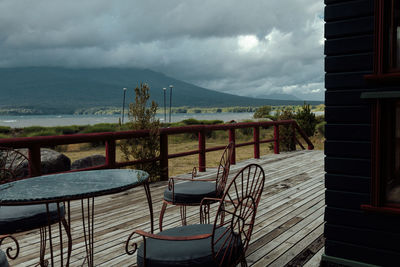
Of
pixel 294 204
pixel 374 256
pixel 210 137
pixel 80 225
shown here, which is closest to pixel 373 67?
pixel 374 256

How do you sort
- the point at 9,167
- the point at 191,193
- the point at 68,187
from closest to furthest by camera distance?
the point at 68,187
the point at 191,193
the point at 9,167

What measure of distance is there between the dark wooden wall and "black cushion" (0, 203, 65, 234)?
1.98 meters

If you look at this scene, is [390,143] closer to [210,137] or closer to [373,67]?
[373,67]

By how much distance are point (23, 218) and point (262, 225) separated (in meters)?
2.19

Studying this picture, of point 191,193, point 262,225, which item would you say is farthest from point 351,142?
point 262,225

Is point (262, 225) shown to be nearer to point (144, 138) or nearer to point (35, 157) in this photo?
point (35, 157)

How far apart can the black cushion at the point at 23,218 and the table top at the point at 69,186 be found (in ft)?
0.70

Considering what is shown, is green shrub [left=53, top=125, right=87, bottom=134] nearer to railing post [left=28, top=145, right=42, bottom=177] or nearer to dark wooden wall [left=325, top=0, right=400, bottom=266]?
railing post [left=28, top=145, right=42, bottom=177]

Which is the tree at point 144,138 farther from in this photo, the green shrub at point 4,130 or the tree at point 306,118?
the green shrub at point 4,130

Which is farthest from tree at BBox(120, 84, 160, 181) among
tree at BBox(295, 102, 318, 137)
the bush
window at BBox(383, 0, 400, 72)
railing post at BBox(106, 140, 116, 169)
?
tree at BBox(295, 102, 318, 137)

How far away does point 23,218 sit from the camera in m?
2.30

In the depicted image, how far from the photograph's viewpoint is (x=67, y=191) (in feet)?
6.41

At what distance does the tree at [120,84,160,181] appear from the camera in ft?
19.1

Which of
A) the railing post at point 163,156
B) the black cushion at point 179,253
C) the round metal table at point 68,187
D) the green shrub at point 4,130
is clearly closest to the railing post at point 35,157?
the round metal table at point 68,187
